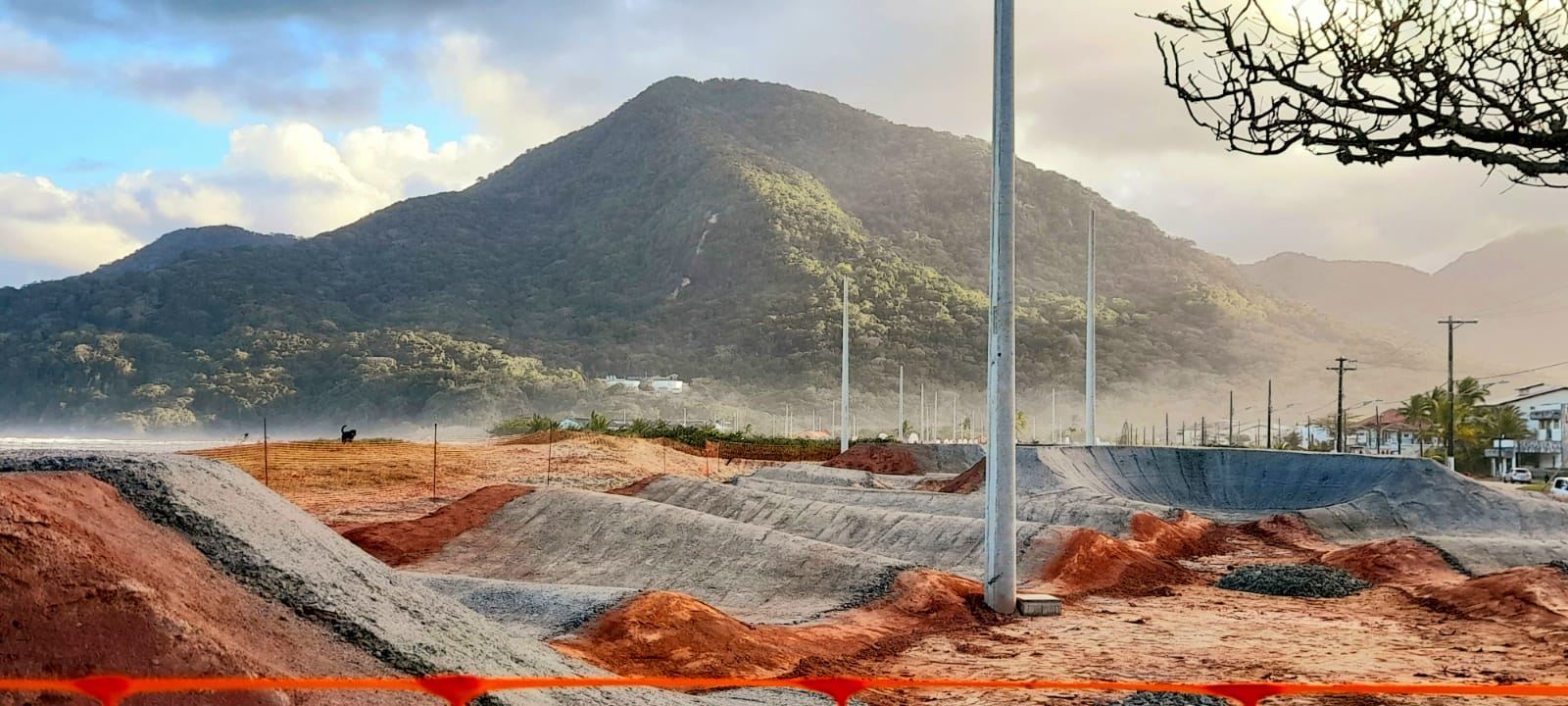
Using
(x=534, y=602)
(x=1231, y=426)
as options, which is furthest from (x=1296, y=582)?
(x=1231, y=426)

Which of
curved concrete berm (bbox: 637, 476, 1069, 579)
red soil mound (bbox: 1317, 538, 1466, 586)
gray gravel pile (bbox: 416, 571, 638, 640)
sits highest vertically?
gray gravel pile (bbox: 416, 571, 638, 640)

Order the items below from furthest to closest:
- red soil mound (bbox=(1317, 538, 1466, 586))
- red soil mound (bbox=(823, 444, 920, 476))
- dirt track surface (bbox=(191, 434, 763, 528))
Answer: red soil mound (bbox=(823, 444, 920, 476)) → dirt track surface (bbox=(191, 434, 763, 528)) → red soil mound (bbox=(1317, 538, 1466, 586))

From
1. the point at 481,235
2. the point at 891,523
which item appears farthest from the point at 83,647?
the point at 481,235

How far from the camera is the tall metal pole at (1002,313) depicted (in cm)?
1507

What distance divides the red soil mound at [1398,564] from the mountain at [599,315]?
127961 millimetres

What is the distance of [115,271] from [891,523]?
208 metres

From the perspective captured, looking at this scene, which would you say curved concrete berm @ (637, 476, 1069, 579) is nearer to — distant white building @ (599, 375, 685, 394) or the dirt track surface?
the dirt track surface

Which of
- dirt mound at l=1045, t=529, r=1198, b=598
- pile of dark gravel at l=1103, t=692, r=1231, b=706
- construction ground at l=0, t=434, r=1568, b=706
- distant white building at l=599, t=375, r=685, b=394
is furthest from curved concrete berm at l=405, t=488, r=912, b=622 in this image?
distant white building at l=599, t=375, r=685, b=394

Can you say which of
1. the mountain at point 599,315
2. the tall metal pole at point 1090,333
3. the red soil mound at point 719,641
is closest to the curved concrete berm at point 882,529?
the red soil mound at point 719,641

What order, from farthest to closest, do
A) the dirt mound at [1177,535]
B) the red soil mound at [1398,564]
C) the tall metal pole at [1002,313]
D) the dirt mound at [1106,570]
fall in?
the dirt mound at [1177,535]
the red soil mound at [1398,564]
the dirt mound at [1106,570]
the tall metal pole at [1002,313]

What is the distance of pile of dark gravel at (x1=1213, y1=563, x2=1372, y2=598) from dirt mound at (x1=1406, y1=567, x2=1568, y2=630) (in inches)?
54.1

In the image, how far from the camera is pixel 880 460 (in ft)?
194

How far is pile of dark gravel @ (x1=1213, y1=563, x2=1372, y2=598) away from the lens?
19312 mm

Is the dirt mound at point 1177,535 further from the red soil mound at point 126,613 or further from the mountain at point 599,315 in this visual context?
the mountain at point 599,315
